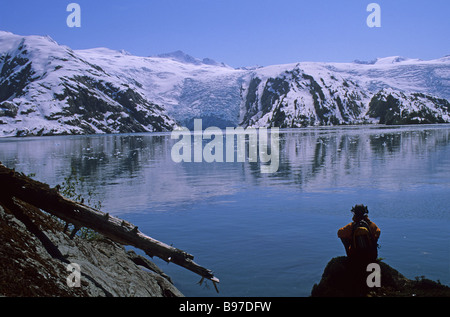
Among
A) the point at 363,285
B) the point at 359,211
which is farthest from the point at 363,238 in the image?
the point at 363,285

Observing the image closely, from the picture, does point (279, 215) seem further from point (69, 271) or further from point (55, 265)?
point (55, 265)

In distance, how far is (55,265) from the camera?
33.4ft

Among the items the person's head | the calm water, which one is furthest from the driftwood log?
the person's head

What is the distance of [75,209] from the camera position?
11328 millimetres

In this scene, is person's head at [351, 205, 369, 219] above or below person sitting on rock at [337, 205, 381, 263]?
above

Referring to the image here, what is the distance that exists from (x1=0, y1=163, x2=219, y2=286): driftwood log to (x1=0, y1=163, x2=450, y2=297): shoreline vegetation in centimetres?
6

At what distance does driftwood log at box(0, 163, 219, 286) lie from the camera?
435 inches

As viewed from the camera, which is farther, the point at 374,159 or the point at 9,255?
the point at 374,159

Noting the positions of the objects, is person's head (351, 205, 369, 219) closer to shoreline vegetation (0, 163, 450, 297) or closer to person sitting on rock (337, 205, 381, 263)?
person sitting on rock (337, 205, 381, 263)

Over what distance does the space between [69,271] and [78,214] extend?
1.63 metres

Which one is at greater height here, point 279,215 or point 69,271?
point 69,271

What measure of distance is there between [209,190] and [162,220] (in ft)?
34.8
